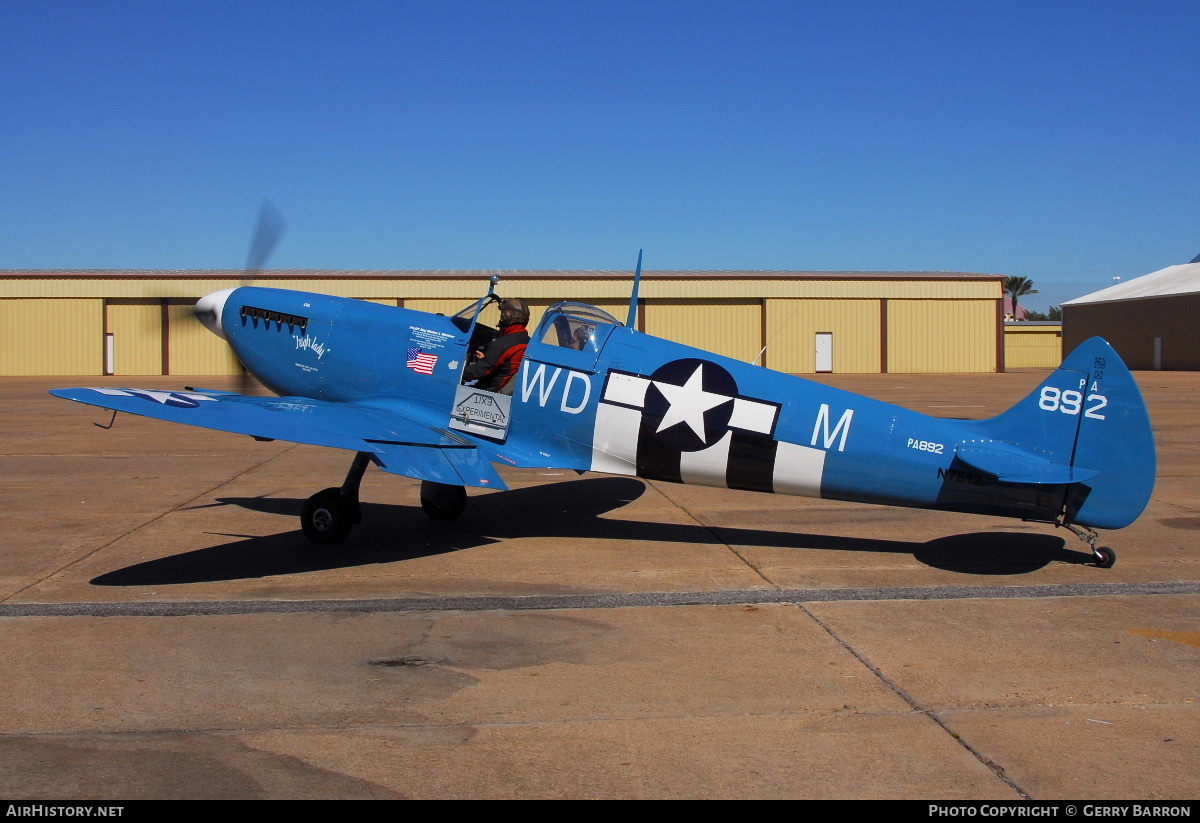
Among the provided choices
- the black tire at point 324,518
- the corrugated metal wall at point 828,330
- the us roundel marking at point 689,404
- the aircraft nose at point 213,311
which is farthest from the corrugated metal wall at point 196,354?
the us roundel marking at point 689,404

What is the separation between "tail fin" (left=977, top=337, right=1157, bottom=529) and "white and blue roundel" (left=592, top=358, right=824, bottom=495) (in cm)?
174

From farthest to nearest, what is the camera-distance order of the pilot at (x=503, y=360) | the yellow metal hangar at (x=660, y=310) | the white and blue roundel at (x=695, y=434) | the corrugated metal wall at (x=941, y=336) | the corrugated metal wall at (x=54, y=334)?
1. the corrugated metal wall at (x=941, y=336)
2. the corrugated metal wall at (x=54, y=334)
3. the yellow metal hangar at (x=660, y=310)
4. the pilot at (x=503, y=360)
5. the white and blue roundel at (x=695, y=434)

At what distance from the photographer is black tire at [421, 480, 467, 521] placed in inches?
365

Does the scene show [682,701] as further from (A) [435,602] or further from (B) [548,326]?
(B) [548,326]

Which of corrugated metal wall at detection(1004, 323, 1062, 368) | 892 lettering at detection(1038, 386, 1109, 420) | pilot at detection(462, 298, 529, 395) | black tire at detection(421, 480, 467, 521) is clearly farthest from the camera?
corrugated metal wall at detection(1004, 323, 1062, 368)

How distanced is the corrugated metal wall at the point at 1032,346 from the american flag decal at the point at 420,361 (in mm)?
64889

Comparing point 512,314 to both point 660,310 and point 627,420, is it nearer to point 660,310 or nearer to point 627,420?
point 627,420

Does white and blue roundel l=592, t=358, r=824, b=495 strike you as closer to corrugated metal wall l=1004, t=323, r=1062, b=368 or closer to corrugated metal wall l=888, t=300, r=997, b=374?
corrugated metal wall l=888, t=300, r=997, b=374

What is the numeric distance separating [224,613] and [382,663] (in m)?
1.58

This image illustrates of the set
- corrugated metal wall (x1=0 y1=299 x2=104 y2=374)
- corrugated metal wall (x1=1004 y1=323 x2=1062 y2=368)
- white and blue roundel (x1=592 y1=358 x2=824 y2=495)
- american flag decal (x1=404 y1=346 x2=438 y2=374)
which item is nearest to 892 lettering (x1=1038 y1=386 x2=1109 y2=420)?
white and blue roundel (x1=592 y1=358 x2=824 y2=495)

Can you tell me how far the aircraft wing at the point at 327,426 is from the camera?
23.2 feet

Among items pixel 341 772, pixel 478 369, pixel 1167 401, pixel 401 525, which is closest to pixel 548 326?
pixel 478 369

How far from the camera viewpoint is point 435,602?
6.46 m

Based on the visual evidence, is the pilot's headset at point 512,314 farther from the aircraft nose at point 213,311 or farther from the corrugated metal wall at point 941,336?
the corrugated metal wall at point 941,336
